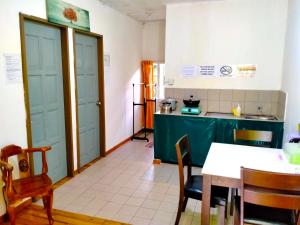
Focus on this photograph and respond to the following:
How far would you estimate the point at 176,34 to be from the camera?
4.12 m

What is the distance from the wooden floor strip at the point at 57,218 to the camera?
2500mm

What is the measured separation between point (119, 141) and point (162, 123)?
4.35ft

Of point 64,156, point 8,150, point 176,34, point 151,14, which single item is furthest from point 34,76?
point 151,14

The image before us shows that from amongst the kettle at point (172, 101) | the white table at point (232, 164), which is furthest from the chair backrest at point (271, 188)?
the kettle at point (172, 101)

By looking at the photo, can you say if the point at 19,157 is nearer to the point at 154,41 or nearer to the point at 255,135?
the point at 255,135

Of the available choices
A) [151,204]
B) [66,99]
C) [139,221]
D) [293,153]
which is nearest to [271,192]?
[293,153]

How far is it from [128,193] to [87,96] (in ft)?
5.42

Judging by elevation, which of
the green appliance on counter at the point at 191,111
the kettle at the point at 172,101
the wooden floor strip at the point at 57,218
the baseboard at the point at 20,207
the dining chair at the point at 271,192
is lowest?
the wooden floor strip at the point at 57,218

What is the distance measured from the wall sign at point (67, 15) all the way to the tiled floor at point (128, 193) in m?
2.09

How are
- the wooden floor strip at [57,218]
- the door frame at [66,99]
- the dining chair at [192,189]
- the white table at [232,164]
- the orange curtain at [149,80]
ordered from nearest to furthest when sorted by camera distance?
the white table at [232,164]
the dining chair at [192,189]
the wooden floor strip at [57,218]
the door frame at [66,99]
the orange curtain at [149,80]

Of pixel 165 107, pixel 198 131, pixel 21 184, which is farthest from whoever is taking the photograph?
pixel 165 107

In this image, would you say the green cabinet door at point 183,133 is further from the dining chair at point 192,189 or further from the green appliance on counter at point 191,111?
the dining chair at point 192,189

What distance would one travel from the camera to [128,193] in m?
3.10

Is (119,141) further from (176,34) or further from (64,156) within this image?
(176,34)
